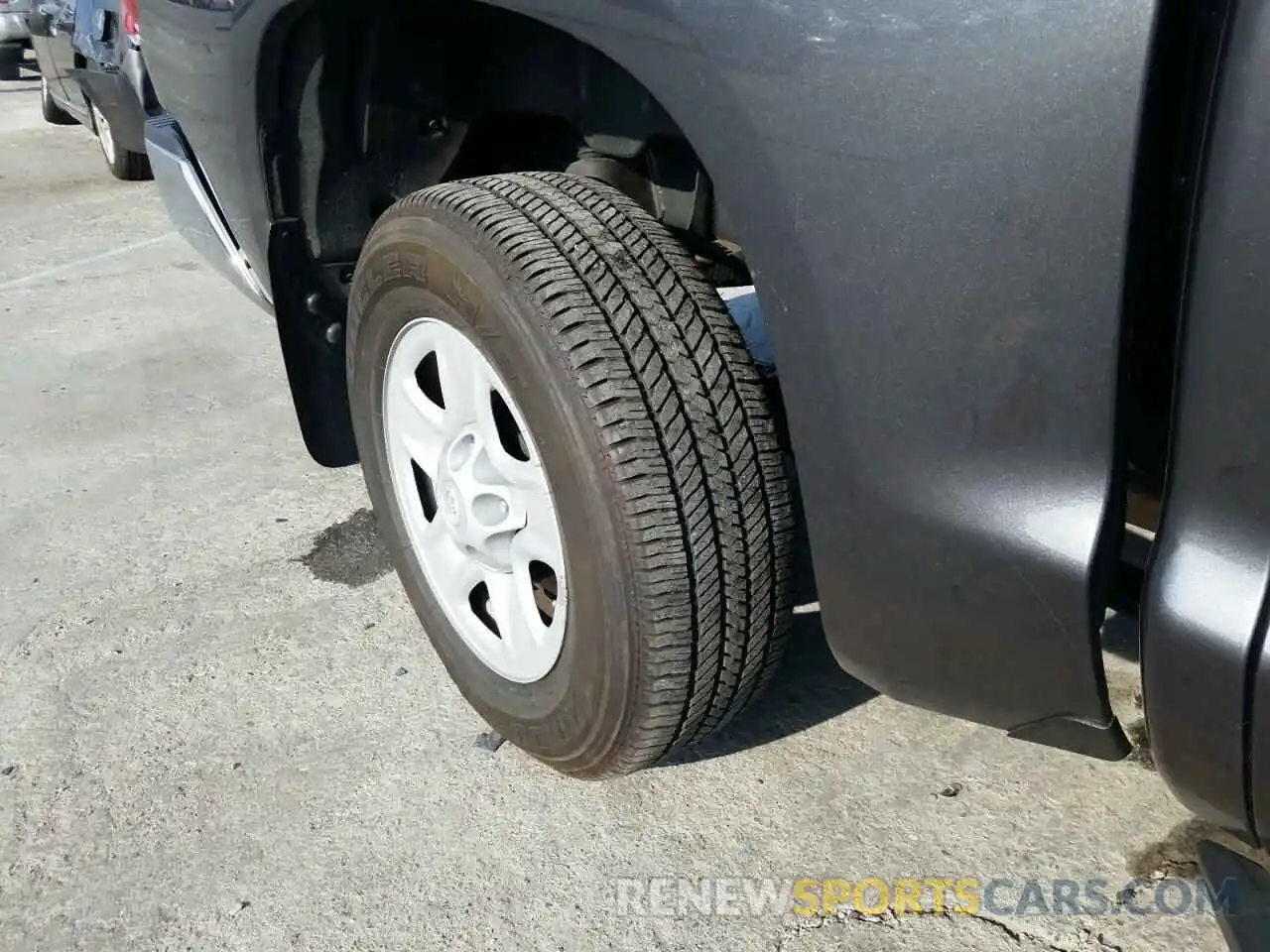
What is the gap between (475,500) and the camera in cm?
203

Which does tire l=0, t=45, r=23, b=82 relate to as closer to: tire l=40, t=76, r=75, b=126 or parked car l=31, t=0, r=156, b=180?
tire l=40, t=76, r=75, b=126

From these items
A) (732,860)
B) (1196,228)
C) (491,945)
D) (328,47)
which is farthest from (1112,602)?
(328,47)

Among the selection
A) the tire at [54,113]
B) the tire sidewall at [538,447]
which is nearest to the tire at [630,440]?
the tire sidewall at [538,447]

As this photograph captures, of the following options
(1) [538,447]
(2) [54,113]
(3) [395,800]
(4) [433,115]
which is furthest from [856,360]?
(2) [54,113]

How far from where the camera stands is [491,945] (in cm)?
182

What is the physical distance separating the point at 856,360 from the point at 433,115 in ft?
4.42

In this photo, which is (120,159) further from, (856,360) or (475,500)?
(856,360)

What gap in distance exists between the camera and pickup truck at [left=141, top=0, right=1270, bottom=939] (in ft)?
3.77

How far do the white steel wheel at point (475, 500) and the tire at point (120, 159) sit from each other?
552 cm

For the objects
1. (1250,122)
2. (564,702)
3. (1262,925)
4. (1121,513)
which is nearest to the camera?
(1250,122)

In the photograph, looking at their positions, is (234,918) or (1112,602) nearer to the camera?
(1112,602)

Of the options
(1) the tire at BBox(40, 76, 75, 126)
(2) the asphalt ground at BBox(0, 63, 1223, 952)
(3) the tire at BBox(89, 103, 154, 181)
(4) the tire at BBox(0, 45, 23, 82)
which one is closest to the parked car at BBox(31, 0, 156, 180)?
(3) the tire at BBox(89, 103, 154, 181)

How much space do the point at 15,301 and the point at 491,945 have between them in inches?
164

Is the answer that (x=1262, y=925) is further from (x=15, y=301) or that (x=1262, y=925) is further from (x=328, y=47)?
(x=15, y=301)
